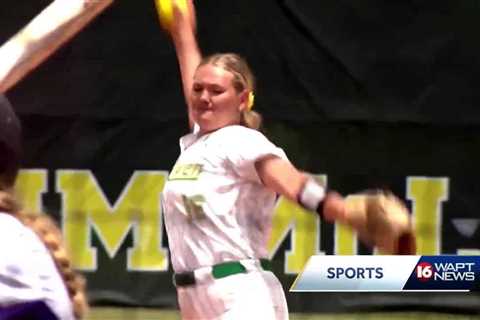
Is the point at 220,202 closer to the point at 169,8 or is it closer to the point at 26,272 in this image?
the point at 169,8

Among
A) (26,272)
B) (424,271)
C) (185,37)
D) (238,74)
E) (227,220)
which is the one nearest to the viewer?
(26,272)

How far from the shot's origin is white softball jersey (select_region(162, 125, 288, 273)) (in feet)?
7.73

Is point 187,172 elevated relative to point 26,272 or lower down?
lower down

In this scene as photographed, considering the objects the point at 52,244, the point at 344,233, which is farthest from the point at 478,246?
the point at 52,244

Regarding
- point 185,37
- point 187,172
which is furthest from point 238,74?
point 185,37

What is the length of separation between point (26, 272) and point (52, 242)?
2.8 inches

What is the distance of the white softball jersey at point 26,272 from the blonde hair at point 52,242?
11 mm

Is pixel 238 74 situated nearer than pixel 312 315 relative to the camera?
Yes

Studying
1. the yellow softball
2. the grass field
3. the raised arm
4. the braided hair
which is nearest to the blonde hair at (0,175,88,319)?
the braided hair

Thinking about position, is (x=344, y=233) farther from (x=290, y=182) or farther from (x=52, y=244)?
(x=52, y=244)

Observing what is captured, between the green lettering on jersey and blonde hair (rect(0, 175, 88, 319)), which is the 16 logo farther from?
blonde hair (rect(0, 175, 88, 319))

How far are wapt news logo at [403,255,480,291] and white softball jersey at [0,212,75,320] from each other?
8.29 ft

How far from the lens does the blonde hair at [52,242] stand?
1347 mm

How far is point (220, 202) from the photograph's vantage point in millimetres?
2363
